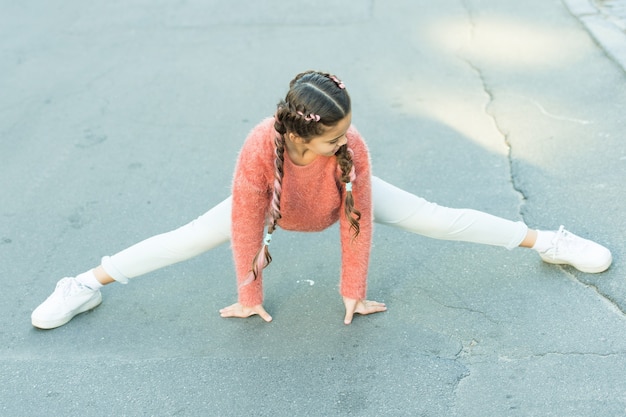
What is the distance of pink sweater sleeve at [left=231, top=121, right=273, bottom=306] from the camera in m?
2.71

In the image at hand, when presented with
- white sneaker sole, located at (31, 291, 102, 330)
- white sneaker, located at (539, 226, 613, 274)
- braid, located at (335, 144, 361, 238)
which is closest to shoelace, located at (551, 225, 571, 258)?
white sneaker, located at (539, 226, 613, 274)

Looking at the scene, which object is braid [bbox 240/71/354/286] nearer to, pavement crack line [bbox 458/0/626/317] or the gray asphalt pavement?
the gray asphalt pavement

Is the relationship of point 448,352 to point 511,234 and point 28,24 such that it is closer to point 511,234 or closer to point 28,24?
point 511,234

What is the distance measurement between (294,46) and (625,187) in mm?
3044

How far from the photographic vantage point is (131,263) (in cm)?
324

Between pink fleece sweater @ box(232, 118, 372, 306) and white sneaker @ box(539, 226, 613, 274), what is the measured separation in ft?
2.92

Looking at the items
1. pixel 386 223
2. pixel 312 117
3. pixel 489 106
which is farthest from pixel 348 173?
pixel 489 106

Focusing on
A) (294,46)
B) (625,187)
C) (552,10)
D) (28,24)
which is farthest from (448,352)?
(28,24)

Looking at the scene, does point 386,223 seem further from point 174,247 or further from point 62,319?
point 62,319

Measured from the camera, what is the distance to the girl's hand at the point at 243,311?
318 cm

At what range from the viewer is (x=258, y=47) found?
6.10 m

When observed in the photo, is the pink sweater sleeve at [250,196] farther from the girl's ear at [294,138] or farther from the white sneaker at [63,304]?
the white sneaker at [63,304]

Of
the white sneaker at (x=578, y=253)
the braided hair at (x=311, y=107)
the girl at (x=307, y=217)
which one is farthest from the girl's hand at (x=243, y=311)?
the white sneaker at (x=578, y=253)

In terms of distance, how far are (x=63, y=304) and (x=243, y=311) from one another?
2.55ft
